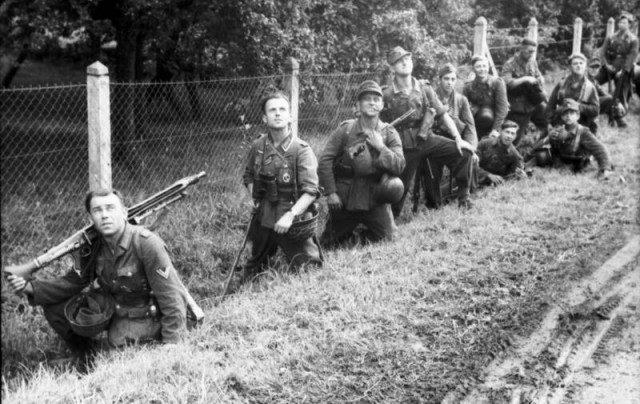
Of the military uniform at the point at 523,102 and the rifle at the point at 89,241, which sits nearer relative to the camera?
the rifle at the point at 89,241

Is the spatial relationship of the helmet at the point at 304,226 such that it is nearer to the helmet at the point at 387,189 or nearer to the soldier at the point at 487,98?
the helmet at the point at 387,189

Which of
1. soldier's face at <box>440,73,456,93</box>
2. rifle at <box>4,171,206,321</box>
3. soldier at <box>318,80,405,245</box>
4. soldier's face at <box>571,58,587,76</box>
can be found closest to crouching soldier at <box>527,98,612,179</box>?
soldier's face at <box>571,58,587,76</box>

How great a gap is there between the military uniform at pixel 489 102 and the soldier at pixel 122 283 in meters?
6.36

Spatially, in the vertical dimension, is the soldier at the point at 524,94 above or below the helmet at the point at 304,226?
above

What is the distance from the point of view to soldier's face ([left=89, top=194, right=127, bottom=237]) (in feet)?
17.5

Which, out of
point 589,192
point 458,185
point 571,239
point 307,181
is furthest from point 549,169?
point 307,181

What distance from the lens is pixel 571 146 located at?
1073 cm

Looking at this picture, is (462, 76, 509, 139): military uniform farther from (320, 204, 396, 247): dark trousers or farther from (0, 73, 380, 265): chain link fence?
(320, 204, 396, 247): dark trousers

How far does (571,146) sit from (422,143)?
288 centimetres

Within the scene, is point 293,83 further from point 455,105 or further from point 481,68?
point 481,68

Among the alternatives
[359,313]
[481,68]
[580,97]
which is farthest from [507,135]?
[359,313]

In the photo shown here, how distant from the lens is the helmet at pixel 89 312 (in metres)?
5.50

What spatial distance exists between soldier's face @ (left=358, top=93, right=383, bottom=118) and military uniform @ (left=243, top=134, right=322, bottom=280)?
Answer: 0.99 meters

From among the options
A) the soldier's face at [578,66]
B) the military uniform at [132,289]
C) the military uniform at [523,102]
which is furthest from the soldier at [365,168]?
the soldier's face at [578,66]
